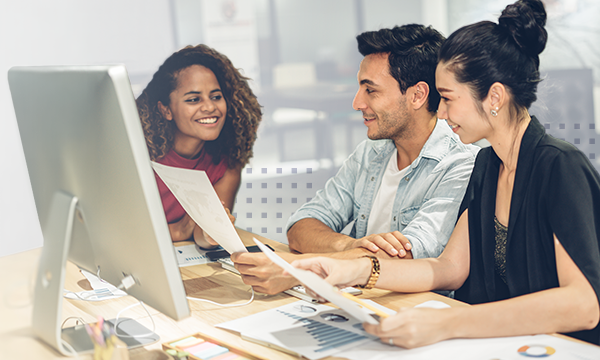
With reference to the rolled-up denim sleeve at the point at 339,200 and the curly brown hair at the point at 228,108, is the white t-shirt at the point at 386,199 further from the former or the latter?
the curly brown hair at the point at 228,108

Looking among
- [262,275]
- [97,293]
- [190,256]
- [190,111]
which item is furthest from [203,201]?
[190,111]

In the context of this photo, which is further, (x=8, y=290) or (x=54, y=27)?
(x=54, y=27)

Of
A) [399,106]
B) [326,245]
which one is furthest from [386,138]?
[326,245]

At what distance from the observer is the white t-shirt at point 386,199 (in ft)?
6.24

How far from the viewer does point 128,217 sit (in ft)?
2.59

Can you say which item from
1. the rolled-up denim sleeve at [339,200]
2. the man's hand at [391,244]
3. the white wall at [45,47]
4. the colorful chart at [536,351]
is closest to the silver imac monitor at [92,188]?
the colorful chart at [536,351]

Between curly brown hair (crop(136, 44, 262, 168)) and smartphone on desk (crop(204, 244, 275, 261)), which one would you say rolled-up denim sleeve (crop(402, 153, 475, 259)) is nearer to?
smartphone on desk (crop(204, 244, 275, 261))

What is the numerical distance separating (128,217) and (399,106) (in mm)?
1324

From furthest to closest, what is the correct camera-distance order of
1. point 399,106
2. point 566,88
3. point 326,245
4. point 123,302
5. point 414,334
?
point 566,88 < point 399,106 < point 326,245 < point 123,302 < point 414,334

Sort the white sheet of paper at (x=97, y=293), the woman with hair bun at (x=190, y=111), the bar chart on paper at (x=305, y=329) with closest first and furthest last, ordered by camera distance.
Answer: the bar chart on paper at (x=305, y=329) → the white sheet of paper at (x=97, y=293) → the woman with hair bun at (x=190, y=111)

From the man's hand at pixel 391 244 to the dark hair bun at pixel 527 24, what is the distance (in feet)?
2.00

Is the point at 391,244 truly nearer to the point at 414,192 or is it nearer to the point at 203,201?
the point at 414,192

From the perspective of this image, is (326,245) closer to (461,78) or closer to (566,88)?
(461,78)

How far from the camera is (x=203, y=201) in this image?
127 centimetres
